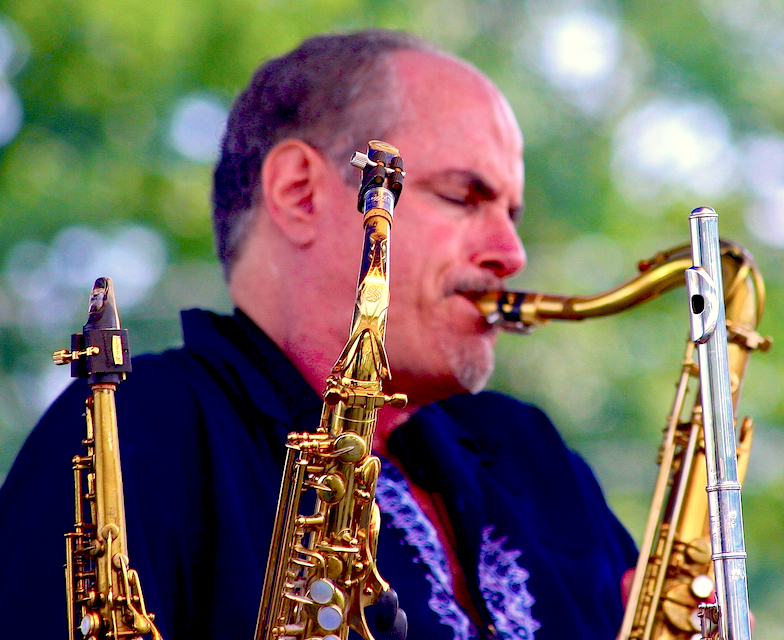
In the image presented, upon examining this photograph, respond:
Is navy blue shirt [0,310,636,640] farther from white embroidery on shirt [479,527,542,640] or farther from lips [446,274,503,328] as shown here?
lips [446,274,503,328]

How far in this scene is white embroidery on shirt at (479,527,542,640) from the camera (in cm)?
212

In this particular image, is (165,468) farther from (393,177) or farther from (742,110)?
(742,110)

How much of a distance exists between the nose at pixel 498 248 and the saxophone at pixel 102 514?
3.42 feet

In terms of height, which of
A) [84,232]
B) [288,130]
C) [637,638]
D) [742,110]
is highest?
[742,110]

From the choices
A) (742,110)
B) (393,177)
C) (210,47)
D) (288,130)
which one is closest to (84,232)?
(210,47)

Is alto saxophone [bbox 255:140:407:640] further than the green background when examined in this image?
No

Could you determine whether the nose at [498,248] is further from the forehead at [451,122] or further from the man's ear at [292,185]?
the man's ear at [292,185]

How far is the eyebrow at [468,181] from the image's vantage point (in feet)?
7.66

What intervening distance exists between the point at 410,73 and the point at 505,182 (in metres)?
0.34

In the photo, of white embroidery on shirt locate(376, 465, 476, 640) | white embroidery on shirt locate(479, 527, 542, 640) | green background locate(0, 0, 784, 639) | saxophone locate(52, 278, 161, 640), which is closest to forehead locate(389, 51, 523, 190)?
white embroidery on shirt locate(376, 465, 476, 640)

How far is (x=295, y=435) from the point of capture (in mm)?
1528

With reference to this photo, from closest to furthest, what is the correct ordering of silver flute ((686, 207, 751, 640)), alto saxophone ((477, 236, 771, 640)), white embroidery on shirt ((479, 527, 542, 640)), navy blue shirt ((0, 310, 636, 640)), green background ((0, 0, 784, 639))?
silver flute ((686, 207, 751, 640))
navy blue shirt ((0, 310, 636, 640))
white embroidery on shirt ((479, 527, 542, 640))
alto saxophone ((477, 236, 771, 640))
green background ((0, 0, 784, 639))

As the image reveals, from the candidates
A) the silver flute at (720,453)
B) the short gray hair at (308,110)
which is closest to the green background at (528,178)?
the short gray hair at (308,110)

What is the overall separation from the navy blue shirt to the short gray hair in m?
0.37
